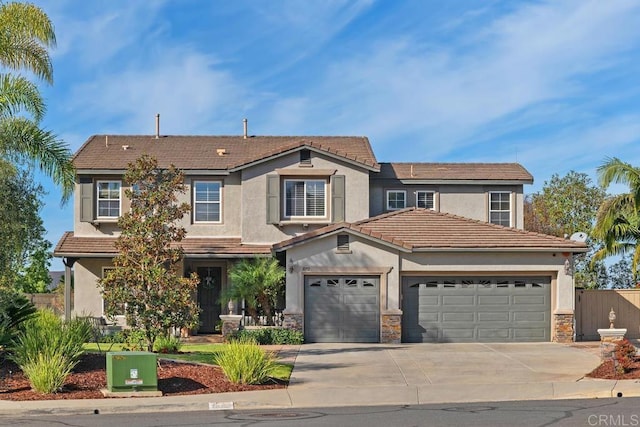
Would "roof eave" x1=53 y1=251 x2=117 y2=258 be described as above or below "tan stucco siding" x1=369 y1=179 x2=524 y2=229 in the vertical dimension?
below

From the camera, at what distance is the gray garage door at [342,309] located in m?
26.2

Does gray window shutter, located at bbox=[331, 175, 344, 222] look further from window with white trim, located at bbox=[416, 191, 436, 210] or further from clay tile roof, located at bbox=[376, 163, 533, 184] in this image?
window with white trim, located at bbox=[416, 191, 436, 210]

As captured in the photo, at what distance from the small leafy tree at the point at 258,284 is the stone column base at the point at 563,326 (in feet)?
28.5

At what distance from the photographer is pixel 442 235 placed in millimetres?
26812

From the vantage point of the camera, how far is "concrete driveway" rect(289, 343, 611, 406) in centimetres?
1605

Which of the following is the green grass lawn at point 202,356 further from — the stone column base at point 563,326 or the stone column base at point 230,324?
the stone column base at point 563,326

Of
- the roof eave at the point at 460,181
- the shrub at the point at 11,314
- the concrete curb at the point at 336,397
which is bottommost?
the concrete curb at the point at 336,397

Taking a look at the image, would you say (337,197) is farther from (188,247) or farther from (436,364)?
(436,364)

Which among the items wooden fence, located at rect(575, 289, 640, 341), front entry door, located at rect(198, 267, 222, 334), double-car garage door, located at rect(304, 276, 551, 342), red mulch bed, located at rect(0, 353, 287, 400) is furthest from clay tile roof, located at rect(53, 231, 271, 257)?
A: wooden fence, located at rect(575, 289, 640, 341)

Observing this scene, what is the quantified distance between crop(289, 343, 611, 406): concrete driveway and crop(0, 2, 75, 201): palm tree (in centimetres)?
753

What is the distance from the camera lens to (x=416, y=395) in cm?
1599

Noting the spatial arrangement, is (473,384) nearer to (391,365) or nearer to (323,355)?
(391,365)

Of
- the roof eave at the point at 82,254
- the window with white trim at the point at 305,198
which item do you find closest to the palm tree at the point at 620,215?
the window with white trim at the point at 305,198

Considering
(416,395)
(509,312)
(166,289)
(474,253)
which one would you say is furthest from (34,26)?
(509,312)
